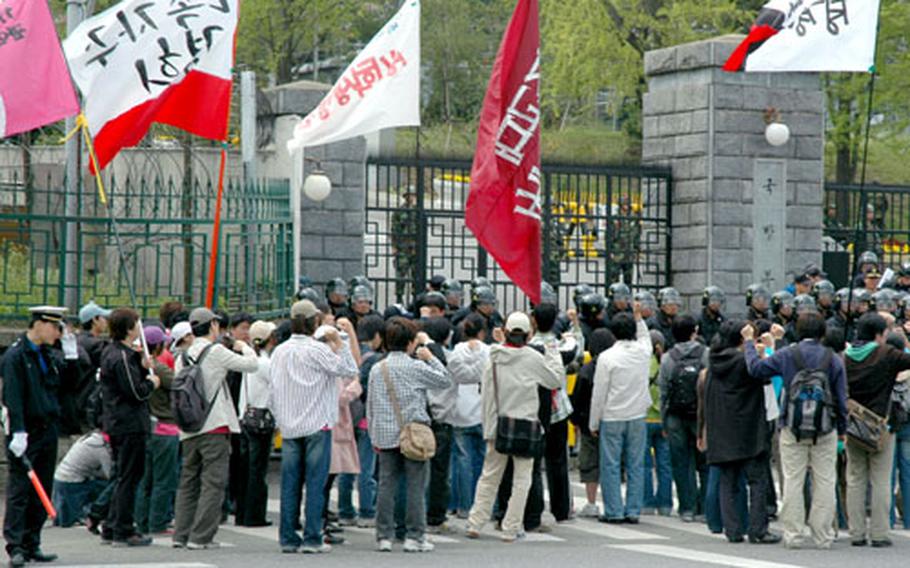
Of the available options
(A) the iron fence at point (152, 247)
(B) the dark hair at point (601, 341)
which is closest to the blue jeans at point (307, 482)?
(B) the dark hair at point (601, 341)

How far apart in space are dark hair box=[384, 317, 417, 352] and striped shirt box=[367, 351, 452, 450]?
0.20 ft

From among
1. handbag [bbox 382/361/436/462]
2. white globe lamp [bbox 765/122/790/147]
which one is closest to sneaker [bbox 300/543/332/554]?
handbag [bbox 382/361/436/462]

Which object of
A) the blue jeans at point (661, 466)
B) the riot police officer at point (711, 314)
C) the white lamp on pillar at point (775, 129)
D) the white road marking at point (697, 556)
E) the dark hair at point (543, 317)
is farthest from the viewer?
the white lamp on pillar at point (775, 129)

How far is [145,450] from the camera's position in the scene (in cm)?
1254

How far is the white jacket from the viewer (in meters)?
14.1

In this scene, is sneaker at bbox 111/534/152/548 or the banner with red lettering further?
the banner with red lettering

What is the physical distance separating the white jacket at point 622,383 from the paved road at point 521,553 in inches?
37.2

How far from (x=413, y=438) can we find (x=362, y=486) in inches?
72.8

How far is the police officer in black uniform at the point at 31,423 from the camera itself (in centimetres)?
1155

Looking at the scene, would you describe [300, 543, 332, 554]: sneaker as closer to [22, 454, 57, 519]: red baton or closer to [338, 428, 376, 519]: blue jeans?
[338, 428, 376, 519]: blue jeans

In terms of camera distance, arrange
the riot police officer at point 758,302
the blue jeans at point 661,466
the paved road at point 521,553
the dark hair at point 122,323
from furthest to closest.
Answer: the riot police officer at point 758,302 → the blue jeans at point 661,466 → the dark hair at point 122,323 → the paved road at point 521,553

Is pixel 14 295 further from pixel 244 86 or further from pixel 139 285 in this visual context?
pixel 244 86

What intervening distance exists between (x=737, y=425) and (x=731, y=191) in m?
9.02

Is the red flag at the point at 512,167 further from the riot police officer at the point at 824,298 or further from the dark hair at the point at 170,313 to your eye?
the riot police officer at the point at 824,298
